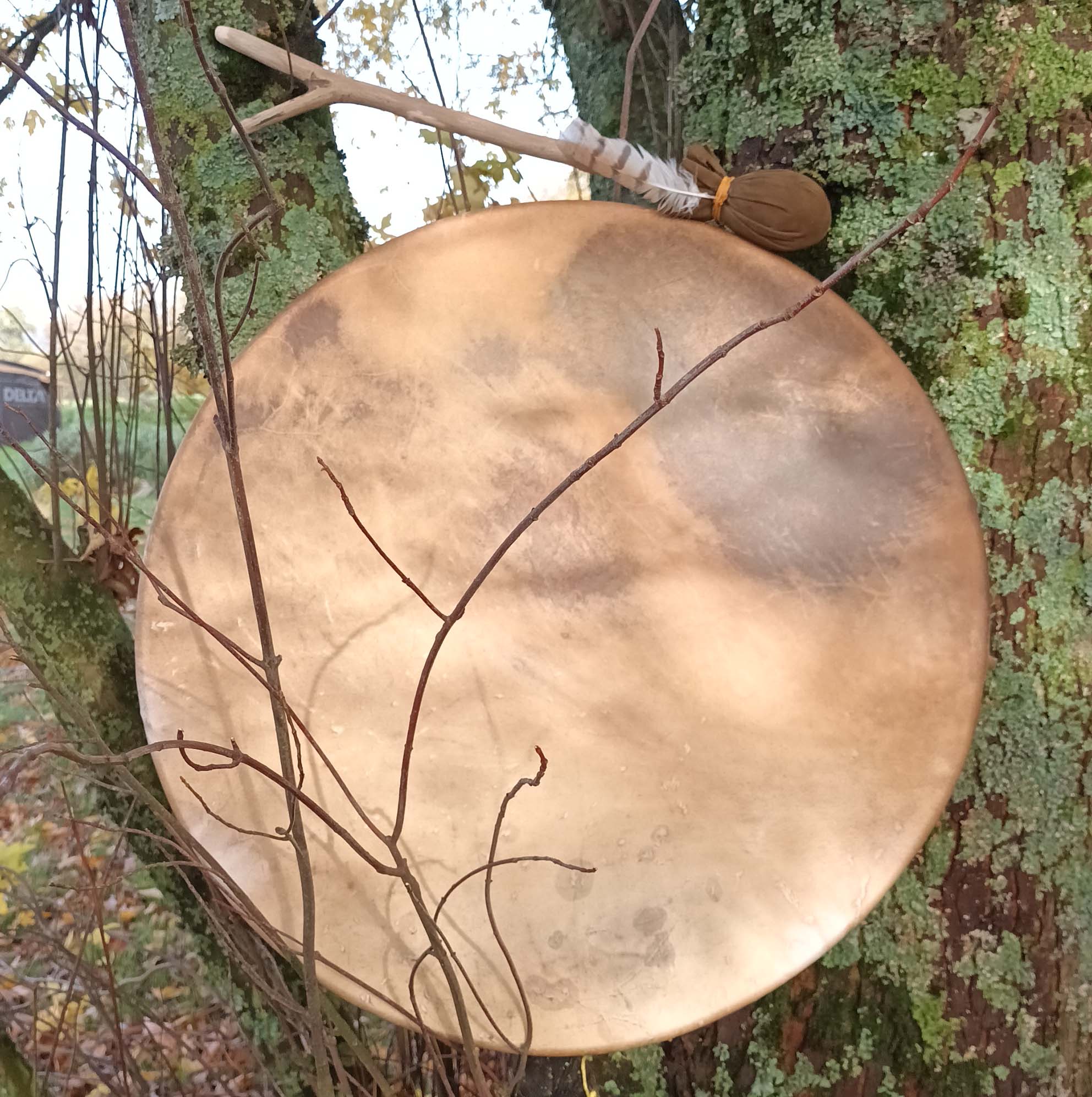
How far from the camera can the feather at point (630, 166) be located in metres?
0.77

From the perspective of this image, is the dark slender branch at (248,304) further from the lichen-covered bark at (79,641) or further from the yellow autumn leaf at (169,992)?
the yellow autumn leaf at (169,992)

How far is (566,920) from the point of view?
80 centimetres

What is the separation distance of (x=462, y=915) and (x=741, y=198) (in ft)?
2.47

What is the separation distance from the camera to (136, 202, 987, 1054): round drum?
759 mm

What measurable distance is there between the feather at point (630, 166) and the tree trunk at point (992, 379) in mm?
166

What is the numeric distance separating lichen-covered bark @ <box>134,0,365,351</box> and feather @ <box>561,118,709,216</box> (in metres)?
0.36

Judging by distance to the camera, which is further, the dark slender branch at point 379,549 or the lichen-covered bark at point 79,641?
the lichen-covered bark at point 79,641

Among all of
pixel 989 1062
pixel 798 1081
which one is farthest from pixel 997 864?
pixel 798 1081

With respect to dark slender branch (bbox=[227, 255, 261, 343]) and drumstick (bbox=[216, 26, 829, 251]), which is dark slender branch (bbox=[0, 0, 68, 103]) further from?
drumstick (bbox=[216, 26, 829, 251])

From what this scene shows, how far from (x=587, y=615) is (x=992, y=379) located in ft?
1.61

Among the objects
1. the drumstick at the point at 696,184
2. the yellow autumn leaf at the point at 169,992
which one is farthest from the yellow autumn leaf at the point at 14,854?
the drumstick at the point at 696,184

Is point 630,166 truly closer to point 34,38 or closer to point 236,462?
point 236,462

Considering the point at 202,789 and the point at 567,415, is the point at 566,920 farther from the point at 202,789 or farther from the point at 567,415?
the point at 567,415

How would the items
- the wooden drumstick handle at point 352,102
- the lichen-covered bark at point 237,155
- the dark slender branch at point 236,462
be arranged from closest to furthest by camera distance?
1. the dark slender branch at point 236,462
2. the wooden drumstick handle at point 352,102
3. the lichen-covered bark at point 237,155
